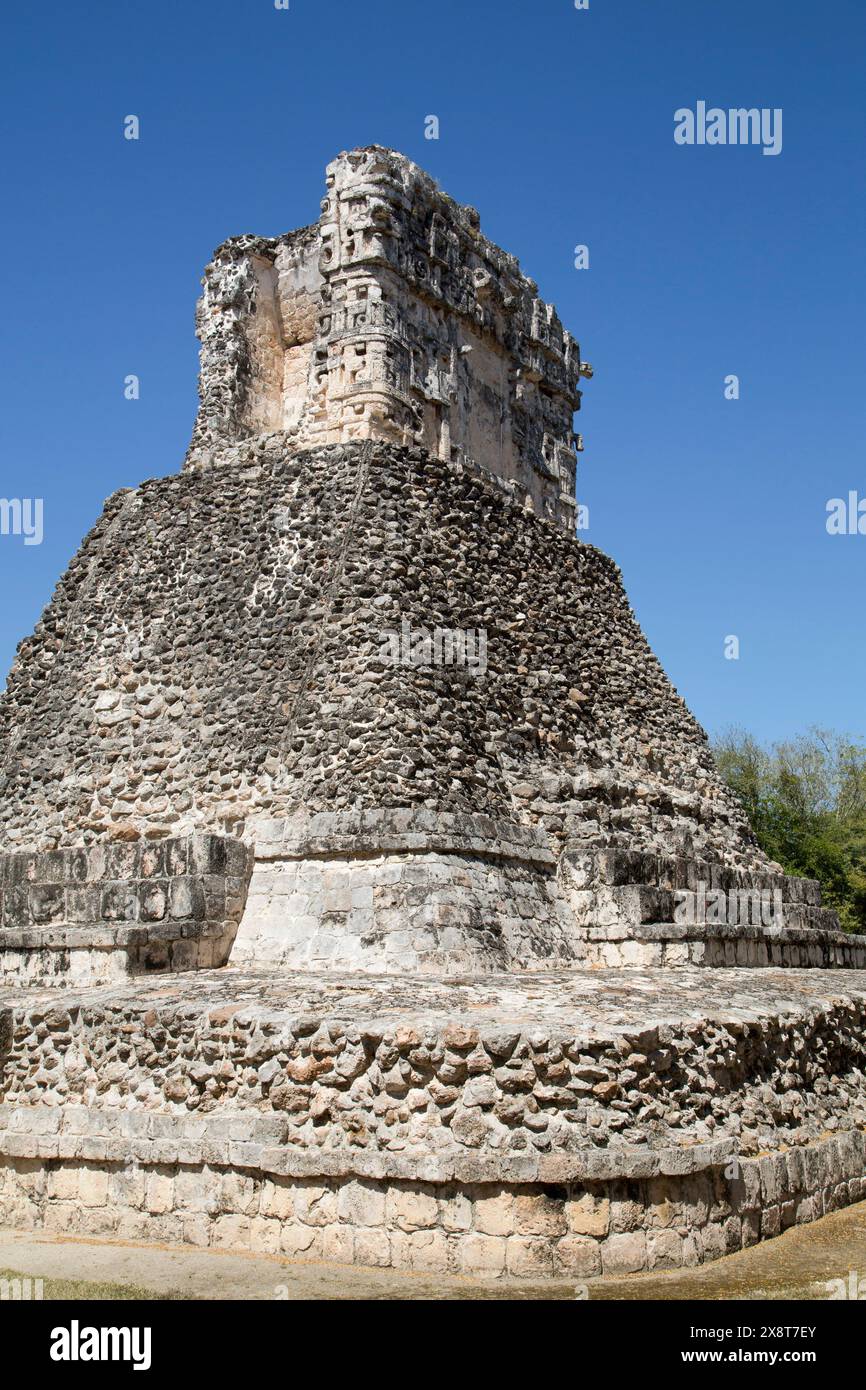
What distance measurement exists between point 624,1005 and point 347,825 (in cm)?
345

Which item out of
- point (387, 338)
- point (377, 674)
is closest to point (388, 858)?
point (377, 674)

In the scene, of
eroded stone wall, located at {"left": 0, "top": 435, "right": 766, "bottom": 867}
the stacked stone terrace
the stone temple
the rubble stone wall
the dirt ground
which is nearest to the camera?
the dirt ground

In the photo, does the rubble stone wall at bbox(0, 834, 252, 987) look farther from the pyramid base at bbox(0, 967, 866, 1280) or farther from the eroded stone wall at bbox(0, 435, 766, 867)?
the pyramid base at bbox(0, 967, 866, 1280)

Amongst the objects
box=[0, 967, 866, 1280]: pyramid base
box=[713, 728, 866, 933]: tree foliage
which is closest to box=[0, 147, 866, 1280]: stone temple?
box=[0, 967, 866, 1280]: pyramid base


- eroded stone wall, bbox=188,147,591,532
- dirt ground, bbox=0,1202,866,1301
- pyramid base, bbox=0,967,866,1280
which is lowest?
dirt ground, bbox=0,1202,866,1301

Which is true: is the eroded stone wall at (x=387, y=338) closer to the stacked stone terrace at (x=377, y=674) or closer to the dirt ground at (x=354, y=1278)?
the stacked stone terrace at (x=377, y=674)

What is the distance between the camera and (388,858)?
37.0ft

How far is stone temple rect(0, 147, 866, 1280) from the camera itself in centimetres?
792

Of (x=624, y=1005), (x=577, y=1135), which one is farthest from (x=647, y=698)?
(x=577, y=1135)

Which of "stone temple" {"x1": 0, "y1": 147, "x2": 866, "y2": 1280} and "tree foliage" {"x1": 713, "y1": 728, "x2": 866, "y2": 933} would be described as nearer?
"stone temple" {"x1": 0, "y1": 147, "x2": 866, "y2": 1280}

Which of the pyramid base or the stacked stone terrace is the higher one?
the stacked stone terrace

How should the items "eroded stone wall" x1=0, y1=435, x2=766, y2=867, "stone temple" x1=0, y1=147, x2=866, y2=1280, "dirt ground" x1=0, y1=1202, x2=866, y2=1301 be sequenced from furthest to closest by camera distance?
"eroded stone wall" x1=0, y1=435, x2=766, y2=867 < "stone temple" x1=0, y1=147, x2=866, y2=1280 < "dirt ground" x1=0, y1=1202, x2=866, y2=1301

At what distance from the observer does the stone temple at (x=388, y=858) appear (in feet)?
26.0

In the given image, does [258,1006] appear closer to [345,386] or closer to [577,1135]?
[577,1135]
